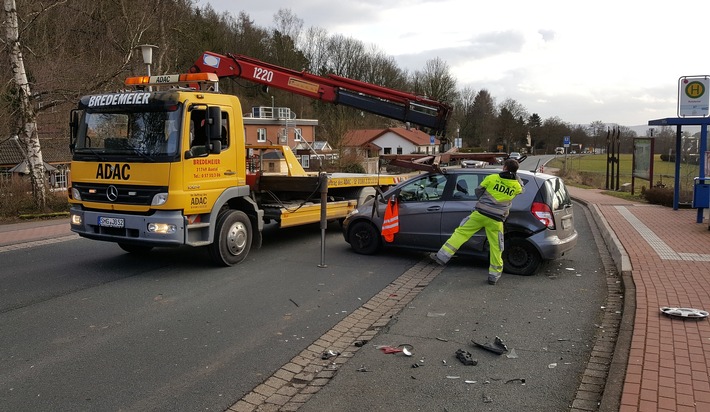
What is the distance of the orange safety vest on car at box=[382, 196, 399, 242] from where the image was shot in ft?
29.4

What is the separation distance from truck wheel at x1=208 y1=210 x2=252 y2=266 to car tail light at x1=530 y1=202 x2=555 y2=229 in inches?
172

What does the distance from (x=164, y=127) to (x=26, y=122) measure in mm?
10456

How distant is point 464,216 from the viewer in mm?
8344

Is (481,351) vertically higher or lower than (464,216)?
lower

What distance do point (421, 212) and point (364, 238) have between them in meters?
1.23

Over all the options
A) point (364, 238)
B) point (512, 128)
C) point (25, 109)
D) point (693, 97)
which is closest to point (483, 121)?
point (512, 128)

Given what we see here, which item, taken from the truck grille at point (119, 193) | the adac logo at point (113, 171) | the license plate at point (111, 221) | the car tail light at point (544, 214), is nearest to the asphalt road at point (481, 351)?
the car tail light at point (544, 214)

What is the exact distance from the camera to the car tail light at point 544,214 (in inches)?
306

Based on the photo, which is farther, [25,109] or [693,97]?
[25,109]

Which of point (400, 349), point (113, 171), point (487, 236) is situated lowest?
point (400, 349)

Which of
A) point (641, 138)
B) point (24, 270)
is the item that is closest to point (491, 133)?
point (641, 138)

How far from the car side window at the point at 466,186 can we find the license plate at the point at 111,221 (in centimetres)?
492

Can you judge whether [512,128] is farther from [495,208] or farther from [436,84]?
[495,208]

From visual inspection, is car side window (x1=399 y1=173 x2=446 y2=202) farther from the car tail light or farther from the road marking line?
the road marking line
